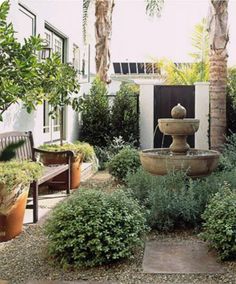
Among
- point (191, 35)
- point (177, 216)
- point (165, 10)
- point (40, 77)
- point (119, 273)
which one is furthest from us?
point (191, 35)

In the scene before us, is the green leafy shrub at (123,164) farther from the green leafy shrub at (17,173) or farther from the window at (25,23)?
the green leafy shrub at (17,173)

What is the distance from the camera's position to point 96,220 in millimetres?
4133

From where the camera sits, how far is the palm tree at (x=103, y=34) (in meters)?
14.3

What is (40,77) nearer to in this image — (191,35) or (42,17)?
(42,17)

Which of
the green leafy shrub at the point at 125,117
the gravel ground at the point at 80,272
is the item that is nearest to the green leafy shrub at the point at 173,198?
the gravel ground at the point at 80,272

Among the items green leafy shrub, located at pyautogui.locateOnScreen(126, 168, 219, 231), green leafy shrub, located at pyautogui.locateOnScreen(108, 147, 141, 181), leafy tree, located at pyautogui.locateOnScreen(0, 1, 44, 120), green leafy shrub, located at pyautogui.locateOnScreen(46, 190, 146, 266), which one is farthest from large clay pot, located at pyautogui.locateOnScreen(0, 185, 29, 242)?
green leafy shrub, located at pyautogui.locateOnScreen(108, 147, 141, 181)

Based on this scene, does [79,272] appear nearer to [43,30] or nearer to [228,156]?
[228,156]

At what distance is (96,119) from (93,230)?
7918 millimetres

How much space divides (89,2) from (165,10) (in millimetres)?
3107

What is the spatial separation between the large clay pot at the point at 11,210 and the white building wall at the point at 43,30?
1949 mm

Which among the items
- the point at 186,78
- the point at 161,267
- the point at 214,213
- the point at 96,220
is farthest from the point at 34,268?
the point at 186,78

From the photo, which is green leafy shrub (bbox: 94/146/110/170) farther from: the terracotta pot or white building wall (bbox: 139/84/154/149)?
the terracotta pot

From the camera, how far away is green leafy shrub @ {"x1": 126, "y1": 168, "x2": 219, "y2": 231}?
206 inches

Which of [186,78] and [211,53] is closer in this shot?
[211,53]
